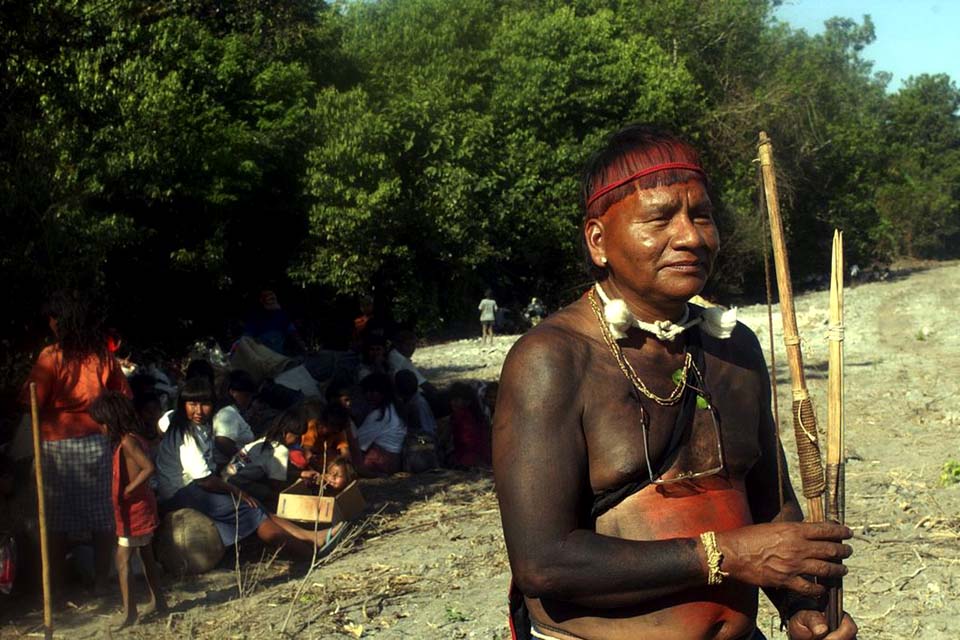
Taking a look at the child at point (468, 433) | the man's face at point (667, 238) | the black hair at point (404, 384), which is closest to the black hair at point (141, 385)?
the black hair at point (404, 384)

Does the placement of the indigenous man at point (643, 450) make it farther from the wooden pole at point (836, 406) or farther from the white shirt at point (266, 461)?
the white shirt at point (266, 461)

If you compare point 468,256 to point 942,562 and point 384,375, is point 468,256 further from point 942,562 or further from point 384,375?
point 942,562

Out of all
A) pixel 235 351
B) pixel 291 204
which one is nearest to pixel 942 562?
pixel 235 351

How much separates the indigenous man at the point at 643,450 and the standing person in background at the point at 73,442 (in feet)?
16.0

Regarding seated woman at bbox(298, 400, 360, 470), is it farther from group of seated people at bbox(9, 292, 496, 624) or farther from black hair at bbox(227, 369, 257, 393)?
black hair at bbox(227, 369, 257, 393)

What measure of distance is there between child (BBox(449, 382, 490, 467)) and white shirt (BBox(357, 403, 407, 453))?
0.64m

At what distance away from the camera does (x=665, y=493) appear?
92.9 inches

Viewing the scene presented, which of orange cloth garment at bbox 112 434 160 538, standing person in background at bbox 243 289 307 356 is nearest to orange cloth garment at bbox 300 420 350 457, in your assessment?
orange cloth garment at bbox 112 434 160 538

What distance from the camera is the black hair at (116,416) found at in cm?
629

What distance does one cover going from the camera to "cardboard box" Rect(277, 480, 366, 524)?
24.0 feet

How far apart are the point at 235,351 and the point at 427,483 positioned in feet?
7.49

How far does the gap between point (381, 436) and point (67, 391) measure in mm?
3667

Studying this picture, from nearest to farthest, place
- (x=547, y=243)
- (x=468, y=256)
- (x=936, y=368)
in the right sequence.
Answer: (x=468, y=256) < (x=936, y=368) < (x=547, y=243)

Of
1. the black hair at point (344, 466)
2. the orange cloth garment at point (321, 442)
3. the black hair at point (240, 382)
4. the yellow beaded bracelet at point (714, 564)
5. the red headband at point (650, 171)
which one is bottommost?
the black hair at point (344, 466)
